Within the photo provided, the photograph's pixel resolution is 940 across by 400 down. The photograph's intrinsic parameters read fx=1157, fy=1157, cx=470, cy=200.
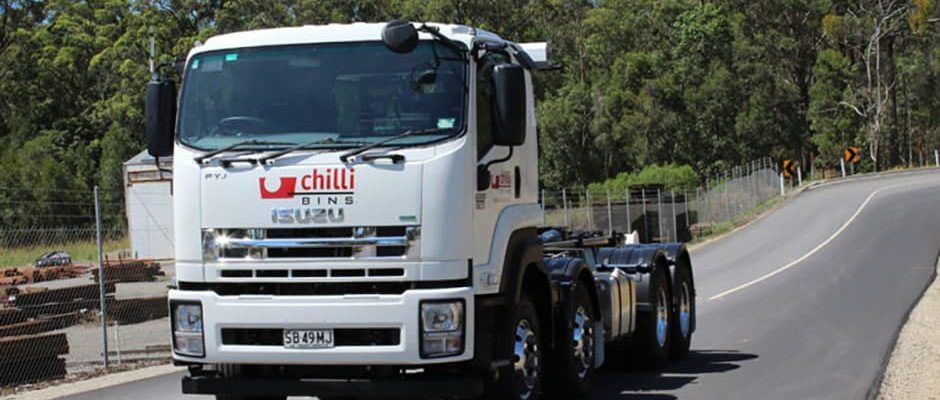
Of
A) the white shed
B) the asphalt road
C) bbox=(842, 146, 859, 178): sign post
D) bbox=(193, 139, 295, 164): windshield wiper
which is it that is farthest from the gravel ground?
bbox=(842, 146, 859, 178): sign post

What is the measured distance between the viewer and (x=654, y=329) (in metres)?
12.8

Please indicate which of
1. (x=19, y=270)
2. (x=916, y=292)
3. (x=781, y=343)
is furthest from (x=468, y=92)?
(x=19, y=270)

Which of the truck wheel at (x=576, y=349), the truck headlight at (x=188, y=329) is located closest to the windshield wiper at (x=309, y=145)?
the truck headlight at (x=188, y=329)

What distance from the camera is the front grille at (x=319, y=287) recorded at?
7.92 metres

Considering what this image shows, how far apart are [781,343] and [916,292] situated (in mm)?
8449

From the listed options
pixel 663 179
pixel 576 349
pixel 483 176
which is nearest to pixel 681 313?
pixel 576 349

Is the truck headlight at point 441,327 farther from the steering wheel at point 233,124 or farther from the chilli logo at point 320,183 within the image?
the steering wheel at point 233,124

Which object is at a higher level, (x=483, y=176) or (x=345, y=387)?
(x=483, y=176)

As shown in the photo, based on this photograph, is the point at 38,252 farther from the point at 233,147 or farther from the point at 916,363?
the point at 916,363

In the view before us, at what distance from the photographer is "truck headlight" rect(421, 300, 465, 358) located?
7.88 metres

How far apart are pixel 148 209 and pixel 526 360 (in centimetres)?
2087

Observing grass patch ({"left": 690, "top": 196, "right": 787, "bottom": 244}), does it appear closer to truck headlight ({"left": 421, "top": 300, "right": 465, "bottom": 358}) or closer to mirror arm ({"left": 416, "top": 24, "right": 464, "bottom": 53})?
mirror arm ({"left": 416, "top": 24, "right": 464, "bottom": 53})

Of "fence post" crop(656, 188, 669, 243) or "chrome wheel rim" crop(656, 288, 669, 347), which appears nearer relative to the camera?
"chrome wheel rim" crop(656, 288, 669, 347)

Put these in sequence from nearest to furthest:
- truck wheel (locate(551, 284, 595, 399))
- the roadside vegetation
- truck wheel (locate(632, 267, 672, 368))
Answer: truck wheel (locate(551, 284, 595, 399)) → truck wheel (locate(632, 267, 672, 368)) → the roadside vegetation
